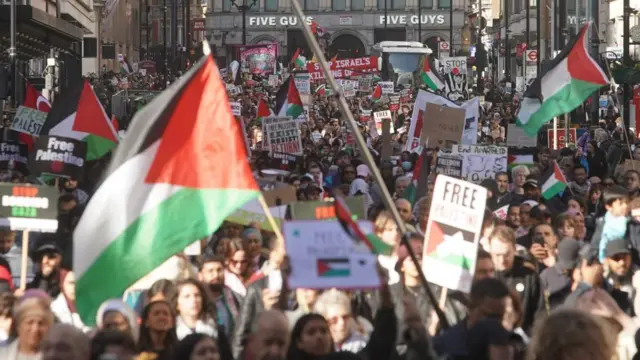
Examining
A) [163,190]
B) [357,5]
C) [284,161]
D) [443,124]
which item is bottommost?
[163,190]

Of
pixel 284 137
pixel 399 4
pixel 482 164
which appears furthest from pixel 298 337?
pixel 399 4

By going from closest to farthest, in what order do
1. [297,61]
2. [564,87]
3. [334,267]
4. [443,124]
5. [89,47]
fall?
1. [334,267]
2. [564,87]
3. [443,124]
4. [89,47]
5. [297,61]

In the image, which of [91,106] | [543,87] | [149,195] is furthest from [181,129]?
[543,87]

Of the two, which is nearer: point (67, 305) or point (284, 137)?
point (67, 305)

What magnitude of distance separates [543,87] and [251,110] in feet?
81.7

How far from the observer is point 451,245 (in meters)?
8.58

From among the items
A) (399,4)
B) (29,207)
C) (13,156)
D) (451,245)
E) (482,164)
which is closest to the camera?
(451,245)

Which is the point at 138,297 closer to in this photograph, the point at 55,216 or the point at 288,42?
the point at 55,216

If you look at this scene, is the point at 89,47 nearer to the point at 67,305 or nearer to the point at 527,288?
the point at 527,288

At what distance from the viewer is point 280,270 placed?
330 inches

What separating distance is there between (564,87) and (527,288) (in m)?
7.87

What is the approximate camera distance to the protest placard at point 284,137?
65.6 feet

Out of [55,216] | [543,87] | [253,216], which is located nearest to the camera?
[55,216]

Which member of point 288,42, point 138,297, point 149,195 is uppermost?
point 288,42
